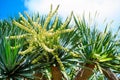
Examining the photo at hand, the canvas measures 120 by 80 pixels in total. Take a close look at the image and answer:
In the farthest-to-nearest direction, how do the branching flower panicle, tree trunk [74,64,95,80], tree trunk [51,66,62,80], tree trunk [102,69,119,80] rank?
tree trunk [102,69,119,80] < tree trunk [74,64,95,80] < tree trunk [51,66,62,80] < the branching flower panicle

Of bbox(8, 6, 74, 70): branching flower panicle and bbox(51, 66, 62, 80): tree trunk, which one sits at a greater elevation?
bbox(8, 6, 74, 70): branching flower panicle

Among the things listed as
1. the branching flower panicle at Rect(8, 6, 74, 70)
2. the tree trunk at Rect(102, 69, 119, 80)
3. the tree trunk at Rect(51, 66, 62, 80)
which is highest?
the branching flower panicle at Rect(8, 6, 74, 70)

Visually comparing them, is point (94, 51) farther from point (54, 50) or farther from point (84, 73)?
point (54, 50)

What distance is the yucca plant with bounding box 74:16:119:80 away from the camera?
17.0 feet

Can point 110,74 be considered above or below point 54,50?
below

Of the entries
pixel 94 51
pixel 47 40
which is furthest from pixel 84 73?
pixel 47 40

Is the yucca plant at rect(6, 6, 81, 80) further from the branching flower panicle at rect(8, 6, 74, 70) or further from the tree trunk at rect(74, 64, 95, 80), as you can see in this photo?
the tree trunk at rect(74, 64, 95, 80)

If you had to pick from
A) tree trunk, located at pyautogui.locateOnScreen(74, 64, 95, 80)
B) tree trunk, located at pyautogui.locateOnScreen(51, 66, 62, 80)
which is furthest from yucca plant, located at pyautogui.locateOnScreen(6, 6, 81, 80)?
tree trunk, located at pyautogui.locateOnScreen(74, 64, 95, 80)

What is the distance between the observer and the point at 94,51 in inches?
209

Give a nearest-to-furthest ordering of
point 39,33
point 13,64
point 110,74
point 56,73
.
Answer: point 39,33 < point 13,64 < point 56,73 < point 110,74

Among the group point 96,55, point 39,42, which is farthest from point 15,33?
point 96,55

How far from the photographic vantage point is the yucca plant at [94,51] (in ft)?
17.0

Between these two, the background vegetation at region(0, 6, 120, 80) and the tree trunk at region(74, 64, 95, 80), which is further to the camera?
the tree trunk at region(74, 64, 95, 80)

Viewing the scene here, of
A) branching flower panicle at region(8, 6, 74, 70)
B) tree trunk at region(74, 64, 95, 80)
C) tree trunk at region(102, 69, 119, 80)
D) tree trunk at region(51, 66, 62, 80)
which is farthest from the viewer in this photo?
tree trunk at region(102, 69, 119, 80)
